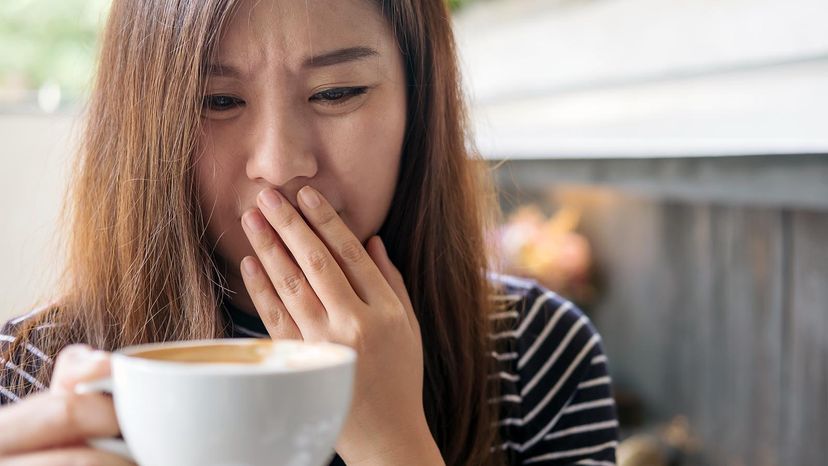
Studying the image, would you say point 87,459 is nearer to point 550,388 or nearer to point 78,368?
point 78,368

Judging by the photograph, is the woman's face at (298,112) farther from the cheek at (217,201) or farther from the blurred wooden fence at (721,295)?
the blurred wooden fence at (721,295)

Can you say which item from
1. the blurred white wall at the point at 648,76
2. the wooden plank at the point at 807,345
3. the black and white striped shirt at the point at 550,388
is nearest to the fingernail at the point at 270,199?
the black and white striped shirt at the point at 550,388

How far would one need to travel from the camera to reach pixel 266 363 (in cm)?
50

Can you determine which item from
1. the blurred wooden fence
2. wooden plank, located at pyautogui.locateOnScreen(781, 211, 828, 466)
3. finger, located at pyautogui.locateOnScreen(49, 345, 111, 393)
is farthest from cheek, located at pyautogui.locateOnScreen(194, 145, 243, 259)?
wooden plank, located at pyautogui.locateOnScreen(781, 211, 828, 466)

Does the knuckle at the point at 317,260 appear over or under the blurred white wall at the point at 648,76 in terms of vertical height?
under

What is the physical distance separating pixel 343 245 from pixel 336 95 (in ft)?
0.50

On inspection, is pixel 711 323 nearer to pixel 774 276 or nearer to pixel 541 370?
pixel 774 276

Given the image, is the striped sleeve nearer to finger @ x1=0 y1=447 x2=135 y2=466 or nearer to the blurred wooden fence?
the blurred wooden fence

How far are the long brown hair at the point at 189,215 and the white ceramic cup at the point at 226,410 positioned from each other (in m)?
0.40

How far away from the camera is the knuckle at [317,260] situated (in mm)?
758

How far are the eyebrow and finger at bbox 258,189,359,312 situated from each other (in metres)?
0.12

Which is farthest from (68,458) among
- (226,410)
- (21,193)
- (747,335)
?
(21,193)

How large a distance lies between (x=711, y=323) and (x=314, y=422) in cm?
160

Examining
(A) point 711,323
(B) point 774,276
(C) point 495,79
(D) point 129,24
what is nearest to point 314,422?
(D) point 129,24
